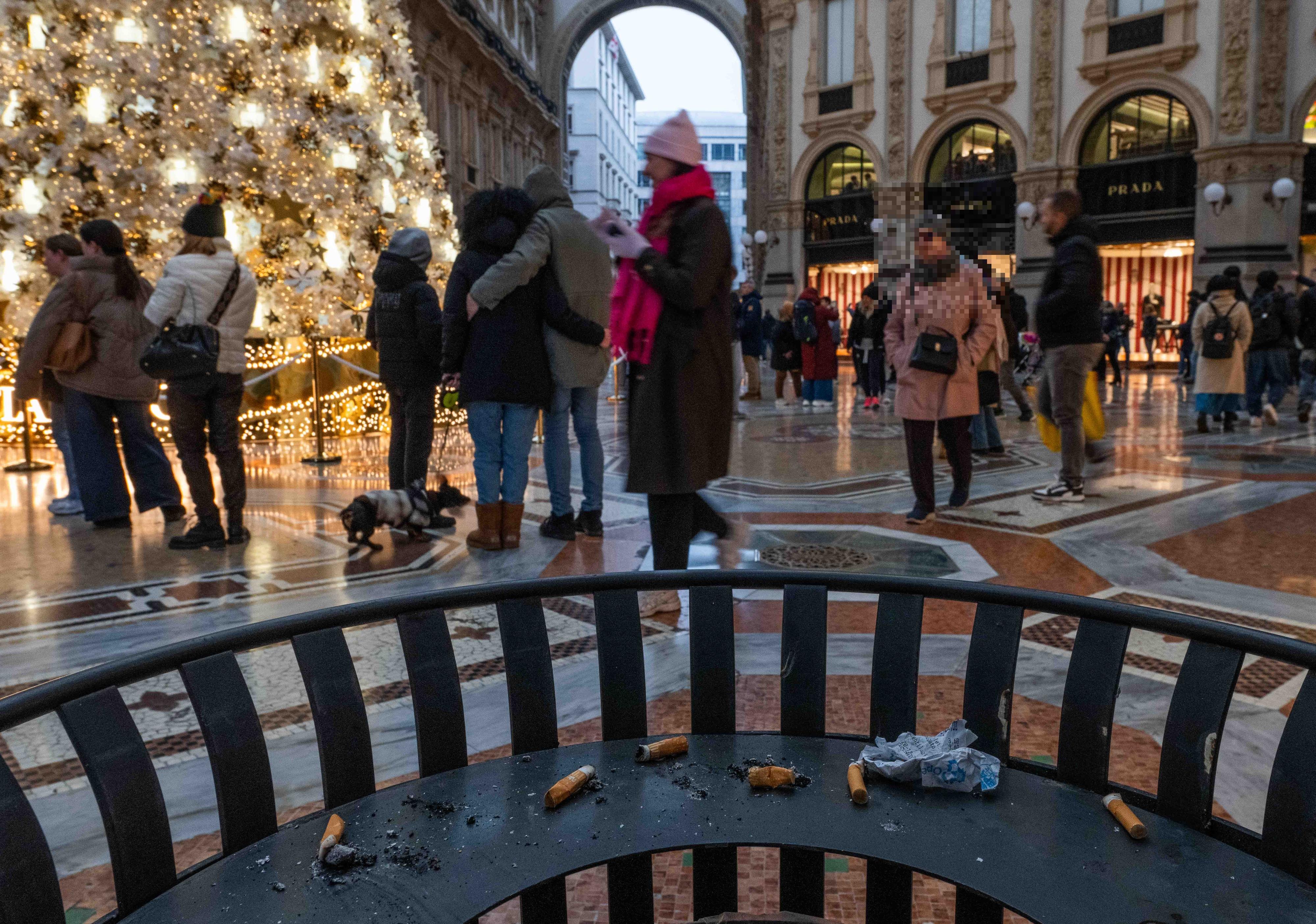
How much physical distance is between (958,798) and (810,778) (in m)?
0.18

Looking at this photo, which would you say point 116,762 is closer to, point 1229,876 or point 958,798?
point 958,798

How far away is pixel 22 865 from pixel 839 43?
28896 mm

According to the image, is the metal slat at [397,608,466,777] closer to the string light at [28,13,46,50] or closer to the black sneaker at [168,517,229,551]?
the black sneaker at [168,517,229,551]

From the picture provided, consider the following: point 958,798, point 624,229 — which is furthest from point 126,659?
point 624,229

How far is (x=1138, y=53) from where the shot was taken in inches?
843

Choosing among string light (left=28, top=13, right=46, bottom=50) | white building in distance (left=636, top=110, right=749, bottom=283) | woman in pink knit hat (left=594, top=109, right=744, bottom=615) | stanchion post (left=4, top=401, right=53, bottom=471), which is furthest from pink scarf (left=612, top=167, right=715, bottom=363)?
white building in distance (left=636, top=110, right=749, bottom=283)

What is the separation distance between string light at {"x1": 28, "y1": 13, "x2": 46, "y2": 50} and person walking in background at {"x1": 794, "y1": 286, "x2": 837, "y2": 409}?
8.19 meters

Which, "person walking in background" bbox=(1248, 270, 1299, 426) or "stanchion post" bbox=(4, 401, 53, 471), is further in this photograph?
"person walking in background" bbox=(1248, 270, 1299, 426)

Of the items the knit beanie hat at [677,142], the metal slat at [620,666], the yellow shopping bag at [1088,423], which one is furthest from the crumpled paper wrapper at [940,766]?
the yellow shopping bag at [1088,423]

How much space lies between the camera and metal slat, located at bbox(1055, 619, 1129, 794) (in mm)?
1272

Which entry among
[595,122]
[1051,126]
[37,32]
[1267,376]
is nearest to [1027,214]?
[1051,126]

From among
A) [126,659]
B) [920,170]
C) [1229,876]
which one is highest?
[920,170]

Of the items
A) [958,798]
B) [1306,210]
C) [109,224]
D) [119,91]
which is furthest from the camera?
[1306,210]

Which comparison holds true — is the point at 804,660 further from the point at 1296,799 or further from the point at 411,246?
the point at 411,246
